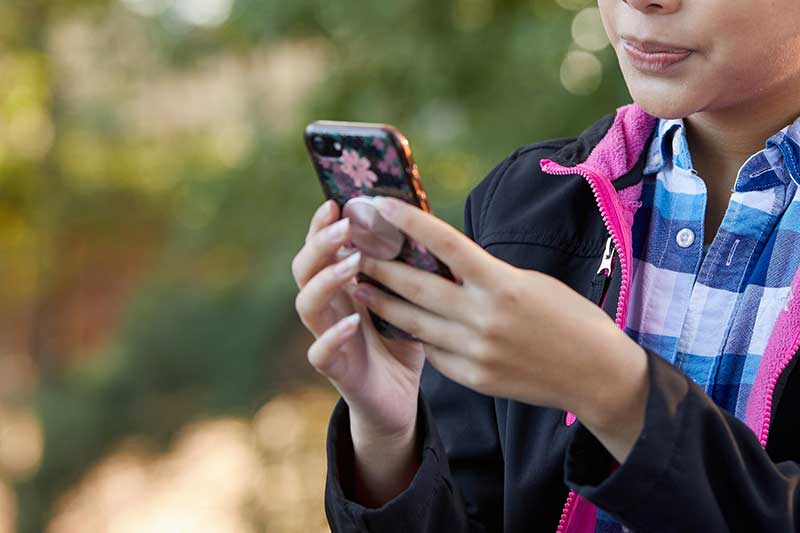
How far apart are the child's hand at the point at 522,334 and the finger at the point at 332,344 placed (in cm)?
10

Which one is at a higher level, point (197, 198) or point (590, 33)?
point (590, 33)

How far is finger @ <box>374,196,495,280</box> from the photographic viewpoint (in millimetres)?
741

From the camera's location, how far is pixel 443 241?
2.44 ft

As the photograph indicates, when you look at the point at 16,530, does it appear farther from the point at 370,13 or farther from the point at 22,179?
the point at 370,13

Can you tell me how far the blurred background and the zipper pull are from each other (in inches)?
52.2

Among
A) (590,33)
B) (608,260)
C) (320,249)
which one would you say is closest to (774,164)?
(608,260)

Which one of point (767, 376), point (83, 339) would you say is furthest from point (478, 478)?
point (83, 339)

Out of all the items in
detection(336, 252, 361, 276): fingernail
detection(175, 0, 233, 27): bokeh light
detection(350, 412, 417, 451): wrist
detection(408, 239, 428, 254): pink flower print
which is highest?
detection(408, 239, 428, 254): pink flower print

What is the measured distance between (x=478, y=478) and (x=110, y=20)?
3.31 m

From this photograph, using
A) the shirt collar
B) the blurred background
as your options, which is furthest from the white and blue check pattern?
the blurred background

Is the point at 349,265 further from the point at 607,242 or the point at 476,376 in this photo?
the point at 607,242

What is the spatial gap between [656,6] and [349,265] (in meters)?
0.34

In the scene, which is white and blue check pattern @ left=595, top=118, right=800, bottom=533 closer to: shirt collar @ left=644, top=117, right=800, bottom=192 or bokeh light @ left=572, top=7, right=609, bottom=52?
shirt collar @ left=644, top=117, right=800, bottom=192

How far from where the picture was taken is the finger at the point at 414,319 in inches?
30.6
